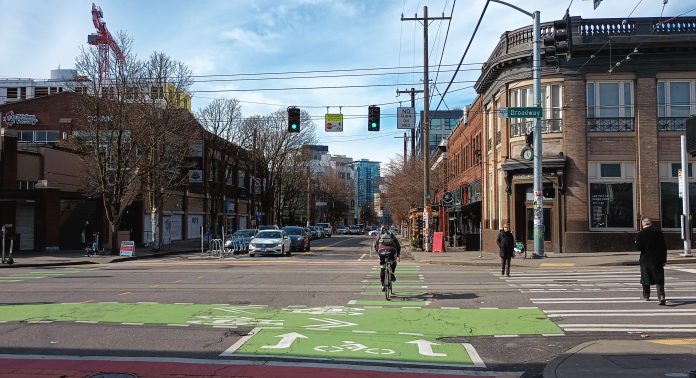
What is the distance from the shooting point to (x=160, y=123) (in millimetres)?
34094

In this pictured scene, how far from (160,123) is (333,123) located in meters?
12.0

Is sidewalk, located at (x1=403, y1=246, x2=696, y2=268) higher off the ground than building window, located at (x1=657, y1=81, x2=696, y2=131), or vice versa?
building window, located at (x1=657, y1=81, x2=696, y2=131)

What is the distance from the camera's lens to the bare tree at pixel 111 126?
31875mm

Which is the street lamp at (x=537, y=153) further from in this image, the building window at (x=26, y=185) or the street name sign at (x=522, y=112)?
the building window at (x=26, y=185)

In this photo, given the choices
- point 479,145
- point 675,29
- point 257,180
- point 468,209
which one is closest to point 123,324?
point 675,29

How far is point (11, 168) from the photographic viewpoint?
33219 mm

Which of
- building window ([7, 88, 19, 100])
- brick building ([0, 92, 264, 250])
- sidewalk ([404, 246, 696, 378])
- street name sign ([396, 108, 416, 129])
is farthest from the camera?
building window ([7, 88, 19, 100])

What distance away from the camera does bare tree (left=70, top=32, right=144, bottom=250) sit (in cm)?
3188

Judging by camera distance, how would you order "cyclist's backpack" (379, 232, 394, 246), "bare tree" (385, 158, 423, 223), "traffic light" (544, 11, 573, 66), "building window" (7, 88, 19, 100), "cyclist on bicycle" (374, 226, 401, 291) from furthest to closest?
1. "building window" (7, 88, 19, 100)
2. "bare tree" (385, 158, 423, 223)
3. "traffic light" (544, 11, 573, 66)
4. "cyclist's backpack" (379, 232, 394, 246)
5. "cyclist on bicycle" (374, 226, 401, 291)

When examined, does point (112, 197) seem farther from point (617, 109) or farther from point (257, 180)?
point (257, 180)

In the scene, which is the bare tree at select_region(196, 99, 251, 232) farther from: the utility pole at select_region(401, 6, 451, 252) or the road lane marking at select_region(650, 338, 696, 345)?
the road lane marking at select_region(650, 338, 696, 345)

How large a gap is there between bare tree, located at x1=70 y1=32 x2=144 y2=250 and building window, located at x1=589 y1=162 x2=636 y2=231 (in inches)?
958

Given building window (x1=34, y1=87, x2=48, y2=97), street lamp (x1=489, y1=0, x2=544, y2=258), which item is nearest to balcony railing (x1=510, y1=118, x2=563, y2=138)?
street lamp (x1=489, y1=0, x2=544, y2=258)

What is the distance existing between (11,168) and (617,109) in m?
32.8
